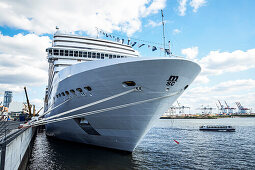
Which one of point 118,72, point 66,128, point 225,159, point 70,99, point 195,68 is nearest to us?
point 118,72

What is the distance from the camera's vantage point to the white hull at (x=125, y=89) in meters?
8.64

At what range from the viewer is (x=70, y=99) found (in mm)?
11766

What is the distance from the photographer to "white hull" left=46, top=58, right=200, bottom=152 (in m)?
8.64

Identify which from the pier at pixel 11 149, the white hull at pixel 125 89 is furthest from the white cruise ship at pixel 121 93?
the pier at pixel 11 149

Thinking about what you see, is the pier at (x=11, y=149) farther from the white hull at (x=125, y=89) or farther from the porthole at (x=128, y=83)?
the porthole at (x=128, y=83)

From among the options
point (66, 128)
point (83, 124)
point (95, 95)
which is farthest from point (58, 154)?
point (95, 95)

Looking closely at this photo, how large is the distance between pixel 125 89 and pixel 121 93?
0.32m

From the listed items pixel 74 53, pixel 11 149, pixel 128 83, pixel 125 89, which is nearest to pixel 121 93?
pixel 125 89

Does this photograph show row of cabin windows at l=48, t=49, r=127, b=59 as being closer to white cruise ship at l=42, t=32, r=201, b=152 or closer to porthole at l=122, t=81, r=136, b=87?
white cruise ship at l=42, t=32, r=201, b=152

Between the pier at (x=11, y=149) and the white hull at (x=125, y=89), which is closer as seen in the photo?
the pier at (x=11, y=149)

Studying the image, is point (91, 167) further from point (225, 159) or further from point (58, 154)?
point (225, 159)

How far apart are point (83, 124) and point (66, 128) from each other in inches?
124

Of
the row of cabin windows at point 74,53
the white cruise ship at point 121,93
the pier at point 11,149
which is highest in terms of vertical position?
the row of cabin windows at point 74,53

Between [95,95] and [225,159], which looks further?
[225,159]
